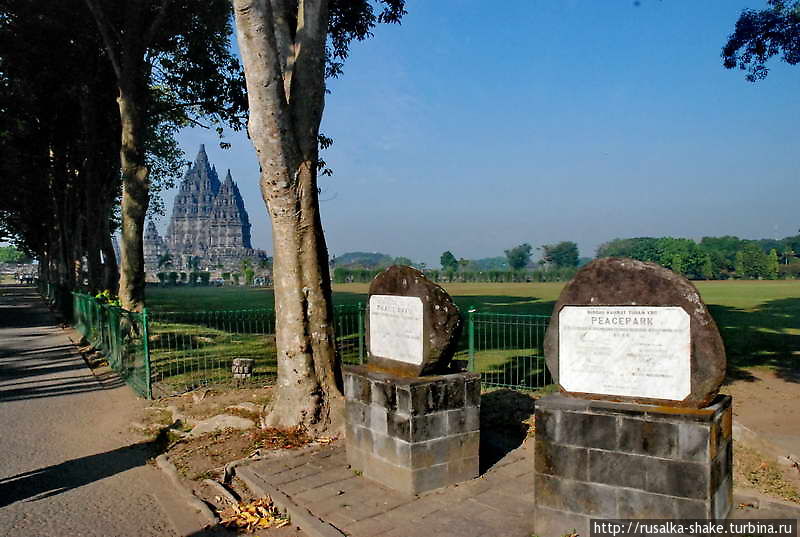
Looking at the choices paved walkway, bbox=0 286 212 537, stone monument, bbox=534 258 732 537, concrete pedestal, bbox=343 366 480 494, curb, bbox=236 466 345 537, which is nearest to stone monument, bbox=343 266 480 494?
concrete pedestal, bbox=343 366 480 494

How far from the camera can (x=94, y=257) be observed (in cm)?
1984

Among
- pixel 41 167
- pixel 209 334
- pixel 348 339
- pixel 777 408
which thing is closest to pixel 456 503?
pixel 777 408

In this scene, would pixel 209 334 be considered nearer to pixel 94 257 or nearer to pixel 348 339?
pixel 348 339

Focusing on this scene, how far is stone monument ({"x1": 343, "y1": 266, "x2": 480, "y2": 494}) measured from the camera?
15.3 feet

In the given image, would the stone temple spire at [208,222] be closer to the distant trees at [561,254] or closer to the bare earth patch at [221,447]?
the distant trees at [561,254]

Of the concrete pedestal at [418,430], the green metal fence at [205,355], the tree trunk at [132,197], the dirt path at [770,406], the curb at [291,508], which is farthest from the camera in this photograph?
the tree trunk at [132,197]

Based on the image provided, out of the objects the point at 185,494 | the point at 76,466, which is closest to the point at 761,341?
the point at 185,494

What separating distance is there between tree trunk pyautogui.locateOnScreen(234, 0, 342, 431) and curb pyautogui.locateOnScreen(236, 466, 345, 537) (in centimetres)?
141

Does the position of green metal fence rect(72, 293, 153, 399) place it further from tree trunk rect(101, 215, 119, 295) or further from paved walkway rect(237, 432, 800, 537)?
tree trunk rect(101, 215, 119, 295)

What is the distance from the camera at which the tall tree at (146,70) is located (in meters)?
13.7

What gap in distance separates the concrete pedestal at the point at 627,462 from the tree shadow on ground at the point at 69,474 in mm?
4495

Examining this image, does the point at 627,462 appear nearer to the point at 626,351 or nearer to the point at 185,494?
the point at 626,351

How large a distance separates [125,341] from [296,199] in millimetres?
5954

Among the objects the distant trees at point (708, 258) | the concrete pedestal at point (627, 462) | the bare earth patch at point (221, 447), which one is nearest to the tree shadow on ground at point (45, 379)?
the bare earth patch at point (221, 447)
